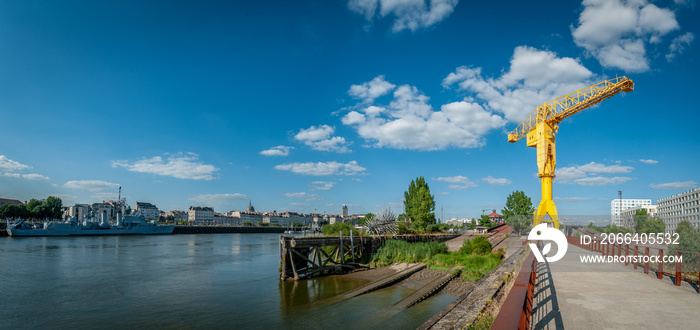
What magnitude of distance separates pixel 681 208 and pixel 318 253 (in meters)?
54.4

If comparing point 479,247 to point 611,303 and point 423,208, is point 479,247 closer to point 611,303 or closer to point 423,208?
point 611,303

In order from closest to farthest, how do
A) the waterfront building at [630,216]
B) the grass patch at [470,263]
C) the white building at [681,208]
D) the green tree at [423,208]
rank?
the grass patch at [470,263]
the white building at [681,208]
the waterfront building at [630,216]
the green tree at [423,208]

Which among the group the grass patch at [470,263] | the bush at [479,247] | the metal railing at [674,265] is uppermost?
the metal railing at [674,265]

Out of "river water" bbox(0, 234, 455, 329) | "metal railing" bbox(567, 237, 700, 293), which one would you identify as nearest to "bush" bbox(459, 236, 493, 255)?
"metal railing" bbox(567, 237, 700, 293)

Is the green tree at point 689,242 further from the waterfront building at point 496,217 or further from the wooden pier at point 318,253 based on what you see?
the waterfront building at point 496,217

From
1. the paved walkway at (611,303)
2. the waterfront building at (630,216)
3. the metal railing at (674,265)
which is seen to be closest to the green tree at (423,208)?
the waterfront building at (630,216)

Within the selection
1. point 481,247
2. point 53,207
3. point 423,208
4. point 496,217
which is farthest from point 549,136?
point 53,207

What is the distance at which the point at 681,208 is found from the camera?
1950 inches

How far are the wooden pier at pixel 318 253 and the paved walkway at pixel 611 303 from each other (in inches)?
598

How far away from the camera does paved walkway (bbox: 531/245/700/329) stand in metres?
6.21

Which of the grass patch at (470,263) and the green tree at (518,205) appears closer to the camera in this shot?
the grass patch at (470,263)

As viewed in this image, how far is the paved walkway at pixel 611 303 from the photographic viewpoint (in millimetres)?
6210

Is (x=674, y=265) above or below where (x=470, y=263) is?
above

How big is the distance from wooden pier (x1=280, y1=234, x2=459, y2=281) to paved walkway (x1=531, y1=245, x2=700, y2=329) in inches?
598
